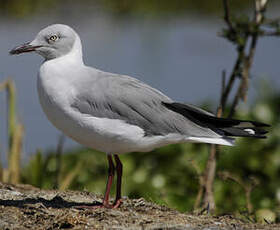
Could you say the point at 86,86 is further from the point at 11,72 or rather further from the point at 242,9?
the point at 242,9

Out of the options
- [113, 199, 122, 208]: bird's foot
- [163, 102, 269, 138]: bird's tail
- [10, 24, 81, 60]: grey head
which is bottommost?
[113, 199, 122, 208]: bird's foot

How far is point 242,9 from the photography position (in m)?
13.1

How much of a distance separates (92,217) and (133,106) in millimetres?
635

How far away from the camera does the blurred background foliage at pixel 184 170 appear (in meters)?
5.18

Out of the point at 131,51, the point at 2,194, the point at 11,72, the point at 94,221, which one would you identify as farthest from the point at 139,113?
the point at 131,51

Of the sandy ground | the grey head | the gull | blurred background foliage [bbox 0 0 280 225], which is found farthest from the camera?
Result: blurred background foliage [bbox 0 0 280 225]

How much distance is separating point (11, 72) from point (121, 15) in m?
5.01

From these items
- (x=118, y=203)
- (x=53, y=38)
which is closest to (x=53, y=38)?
(x=53, y=38)

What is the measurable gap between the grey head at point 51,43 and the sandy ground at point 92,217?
0.85m

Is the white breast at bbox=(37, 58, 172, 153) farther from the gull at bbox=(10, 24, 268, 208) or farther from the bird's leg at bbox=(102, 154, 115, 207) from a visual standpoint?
the bird's leg at bbox=(102, 154, 115, 207)

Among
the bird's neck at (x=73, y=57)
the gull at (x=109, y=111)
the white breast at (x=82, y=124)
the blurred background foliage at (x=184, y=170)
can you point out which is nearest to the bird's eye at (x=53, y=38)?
the gull at (x=109, y=111)

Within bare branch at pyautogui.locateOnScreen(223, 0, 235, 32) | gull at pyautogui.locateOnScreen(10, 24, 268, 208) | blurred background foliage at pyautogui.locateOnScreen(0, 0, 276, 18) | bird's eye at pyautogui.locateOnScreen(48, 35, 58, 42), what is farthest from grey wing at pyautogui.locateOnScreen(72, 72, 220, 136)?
blurred background foliage at pyautogui.locateOnScreen(0, 0, 276, 18)

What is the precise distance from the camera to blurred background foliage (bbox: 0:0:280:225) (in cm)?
518

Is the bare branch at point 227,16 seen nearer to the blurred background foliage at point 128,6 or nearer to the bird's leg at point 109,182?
the bird's leg at point 109,182
